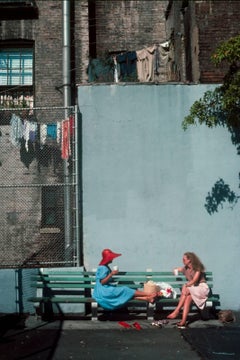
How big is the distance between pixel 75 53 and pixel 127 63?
5.87ft

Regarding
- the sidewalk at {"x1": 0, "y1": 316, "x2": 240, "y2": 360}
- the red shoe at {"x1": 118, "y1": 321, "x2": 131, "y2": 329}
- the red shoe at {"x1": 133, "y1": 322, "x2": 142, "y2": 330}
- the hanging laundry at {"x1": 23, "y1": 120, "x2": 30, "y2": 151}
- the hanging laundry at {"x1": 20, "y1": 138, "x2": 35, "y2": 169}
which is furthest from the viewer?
the hanging laundry at {"x1": 23, "y1": 120, "x2": 30, "y2": 151}

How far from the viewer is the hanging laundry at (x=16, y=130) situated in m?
10.0

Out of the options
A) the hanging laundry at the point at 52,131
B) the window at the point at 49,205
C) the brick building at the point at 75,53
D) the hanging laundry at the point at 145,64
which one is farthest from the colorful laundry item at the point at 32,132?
the hanging laundry at the point at 145,64

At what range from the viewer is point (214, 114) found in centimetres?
966

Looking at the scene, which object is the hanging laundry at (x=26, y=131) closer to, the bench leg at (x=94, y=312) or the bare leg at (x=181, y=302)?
the bench leg at (x=94, y=312)

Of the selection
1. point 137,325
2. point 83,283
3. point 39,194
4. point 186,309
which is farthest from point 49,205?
point 186,309

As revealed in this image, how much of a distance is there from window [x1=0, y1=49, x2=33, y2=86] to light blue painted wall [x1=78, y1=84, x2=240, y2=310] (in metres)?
6.26

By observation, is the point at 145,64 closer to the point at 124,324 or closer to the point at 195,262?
→ the point at 195,262

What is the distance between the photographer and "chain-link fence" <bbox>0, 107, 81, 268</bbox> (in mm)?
9500

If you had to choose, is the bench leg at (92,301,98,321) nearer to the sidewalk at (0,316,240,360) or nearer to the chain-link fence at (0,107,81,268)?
the sidewalk at (0,316,240,360)

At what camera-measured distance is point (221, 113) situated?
970cm

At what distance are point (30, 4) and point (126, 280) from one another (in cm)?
985

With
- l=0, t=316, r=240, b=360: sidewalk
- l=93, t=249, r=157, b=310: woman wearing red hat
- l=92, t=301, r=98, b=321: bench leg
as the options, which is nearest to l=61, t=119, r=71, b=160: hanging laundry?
l=93, t=249, r=157, b=310: woman wearing red hat

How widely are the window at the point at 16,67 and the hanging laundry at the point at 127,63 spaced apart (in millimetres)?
2897
